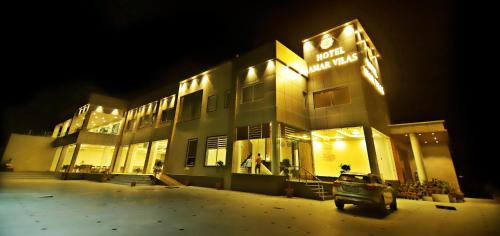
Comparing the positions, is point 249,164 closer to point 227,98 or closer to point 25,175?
point 227,98

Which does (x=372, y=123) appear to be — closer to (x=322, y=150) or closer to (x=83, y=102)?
(x=322, y=150)

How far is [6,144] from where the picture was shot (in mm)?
24000

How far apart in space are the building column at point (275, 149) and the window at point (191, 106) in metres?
7.93

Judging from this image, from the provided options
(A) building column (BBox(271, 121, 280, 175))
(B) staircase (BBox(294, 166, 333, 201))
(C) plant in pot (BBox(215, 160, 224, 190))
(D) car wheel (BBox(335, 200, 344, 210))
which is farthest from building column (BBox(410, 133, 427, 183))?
(C) plant in pot (BBox(215, 160, 224, 190))

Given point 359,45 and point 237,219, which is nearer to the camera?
point 237,219

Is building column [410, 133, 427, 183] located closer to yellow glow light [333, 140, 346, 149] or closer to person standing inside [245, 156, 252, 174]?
yellow glow light [333, 140, 346, 149]

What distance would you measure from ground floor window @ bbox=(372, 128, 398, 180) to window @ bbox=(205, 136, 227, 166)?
35.8 feet

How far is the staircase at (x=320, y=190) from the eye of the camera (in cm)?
1010

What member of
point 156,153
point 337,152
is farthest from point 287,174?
point 156,153

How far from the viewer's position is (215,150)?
15484 mm

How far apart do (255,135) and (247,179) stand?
295 cm

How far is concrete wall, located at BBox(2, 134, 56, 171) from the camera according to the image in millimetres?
24200

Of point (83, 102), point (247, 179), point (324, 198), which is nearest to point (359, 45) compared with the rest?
point (324, 198)

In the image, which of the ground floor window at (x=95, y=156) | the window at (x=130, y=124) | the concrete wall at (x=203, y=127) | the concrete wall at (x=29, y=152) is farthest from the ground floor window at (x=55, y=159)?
the concrete wall at (x=203, y=127)
